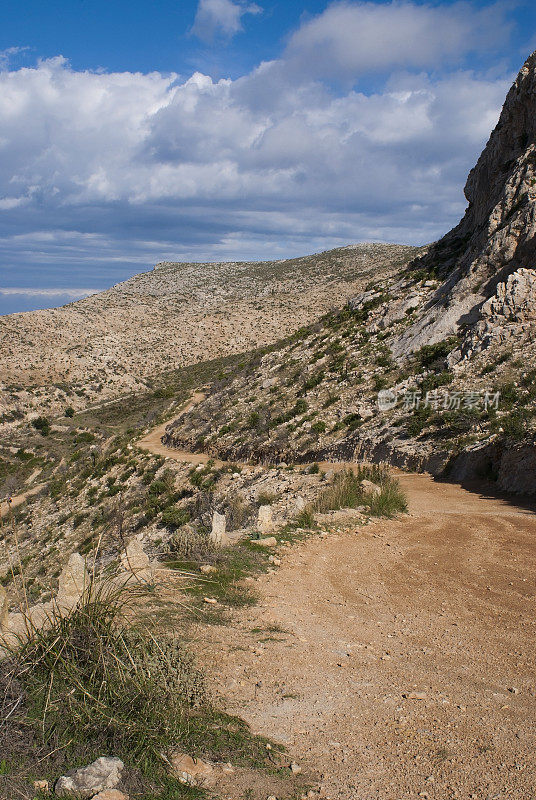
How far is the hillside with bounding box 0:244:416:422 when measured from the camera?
2215 inches

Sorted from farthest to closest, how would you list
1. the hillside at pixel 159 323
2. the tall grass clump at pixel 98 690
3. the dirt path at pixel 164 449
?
the hillside at pixel 159 323 → the dirt path at pixel 164 449 → the tall grass clump at pixel 98 690

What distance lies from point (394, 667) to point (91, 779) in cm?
301

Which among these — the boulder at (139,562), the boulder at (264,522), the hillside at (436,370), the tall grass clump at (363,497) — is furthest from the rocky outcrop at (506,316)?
the boulder at (139,562)

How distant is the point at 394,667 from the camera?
189 inches

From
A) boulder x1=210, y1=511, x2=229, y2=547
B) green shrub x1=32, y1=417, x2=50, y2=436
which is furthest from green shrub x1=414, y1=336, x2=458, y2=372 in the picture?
green shrub x1=32, y1=417, x2=50, y2=436

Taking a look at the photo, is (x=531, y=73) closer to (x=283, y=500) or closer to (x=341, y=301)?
(x=283, y=500)

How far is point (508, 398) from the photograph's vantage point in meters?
16.0

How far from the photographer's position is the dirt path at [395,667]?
3.35 metres

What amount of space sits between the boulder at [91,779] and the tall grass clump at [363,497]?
8149mm

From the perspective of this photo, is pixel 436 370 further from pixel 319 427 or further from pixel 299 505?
pixel 299 505

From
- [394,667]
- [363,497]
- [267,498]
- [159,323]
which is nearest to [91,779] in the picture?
[394,667]

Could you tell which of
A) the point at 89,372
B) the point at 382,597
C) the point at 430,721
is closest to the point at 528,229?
the point at 382,597

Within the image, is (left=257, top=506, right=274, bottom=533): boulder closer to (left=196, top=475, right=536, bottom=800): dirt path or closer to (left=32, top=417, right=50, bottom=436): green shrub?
(left=196, top=475, right=536, bottom=800): dirt path

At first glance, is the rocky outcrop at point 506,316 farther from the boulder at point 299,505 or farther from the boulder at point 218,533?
the boulder at point 218,533
